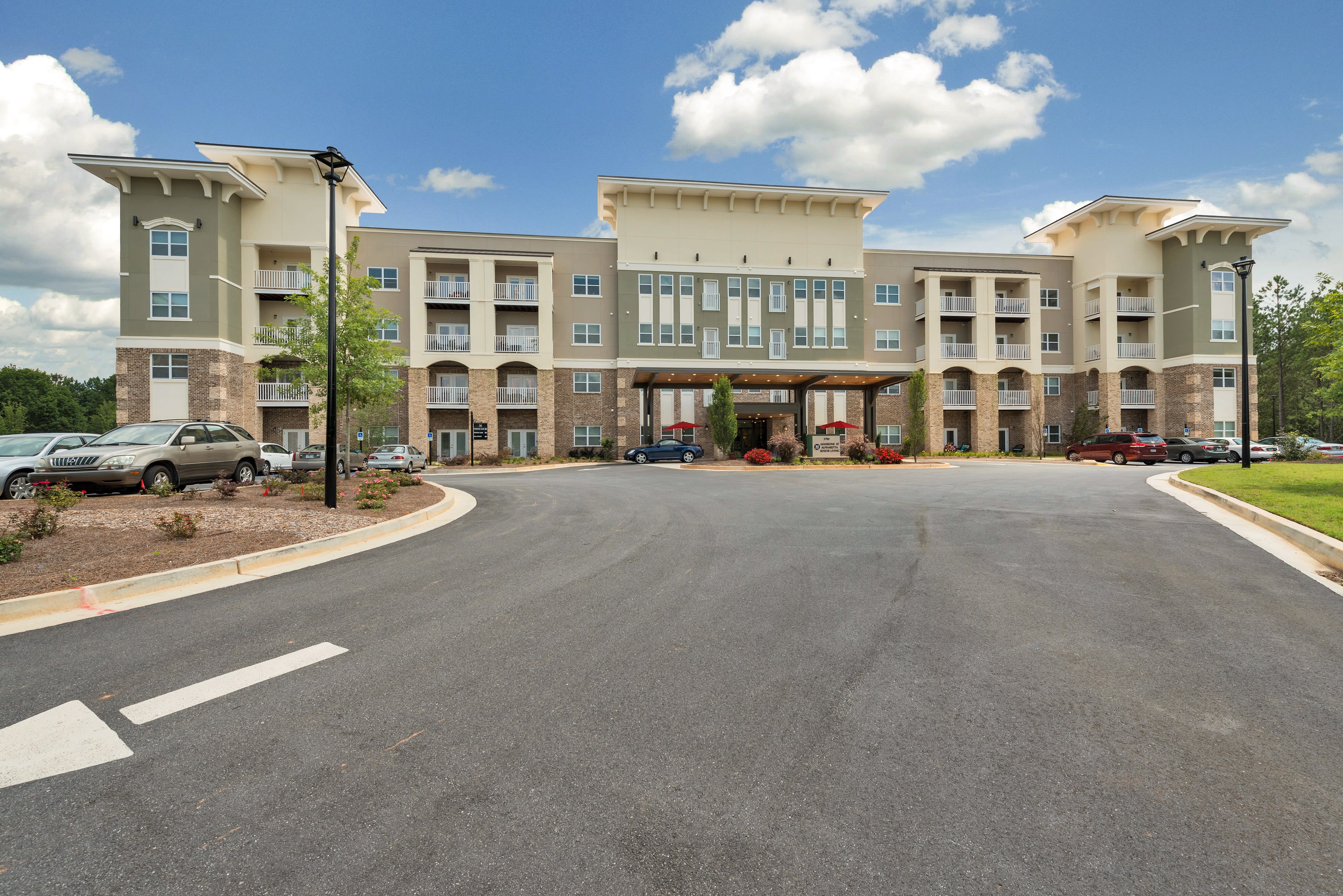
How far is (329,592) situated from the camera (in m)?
6.78

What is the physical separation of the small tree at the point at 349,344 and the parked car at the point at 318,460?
0.53 m

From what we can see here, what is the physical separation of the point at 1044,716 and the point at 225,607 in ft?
23.4

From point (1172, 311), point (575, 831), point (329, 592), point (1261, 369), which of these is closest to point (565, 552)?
point (329, 592)

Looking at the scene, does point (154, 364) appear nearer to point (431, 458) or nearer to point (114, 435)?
point (431, 458)

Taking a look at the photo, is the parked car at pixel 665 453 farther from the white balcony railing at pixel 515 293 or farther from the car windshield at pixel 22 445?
the car windshield at pixel 22 445

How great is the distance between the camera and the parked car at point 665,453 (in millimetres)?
37719


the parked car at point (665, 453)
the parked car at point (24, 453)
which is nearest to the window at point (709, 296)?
the parked car at point (665, 453)

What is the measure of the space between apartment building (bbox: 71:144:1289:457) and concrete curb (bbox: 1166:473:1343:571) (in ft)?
73.8

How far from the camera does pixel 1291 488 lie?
1442cm

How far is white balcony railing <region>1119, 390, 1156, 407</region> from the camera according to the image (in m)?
45.6

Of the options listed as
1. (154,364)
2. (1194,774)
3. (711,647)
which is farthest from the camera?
(154,364)

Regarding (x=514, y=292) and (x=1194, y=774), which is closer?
(x=1194, y=774)

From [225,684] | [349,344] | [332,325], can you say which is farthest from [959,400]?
[225,684]

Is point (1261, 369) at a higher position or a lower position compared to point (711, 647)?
higher
